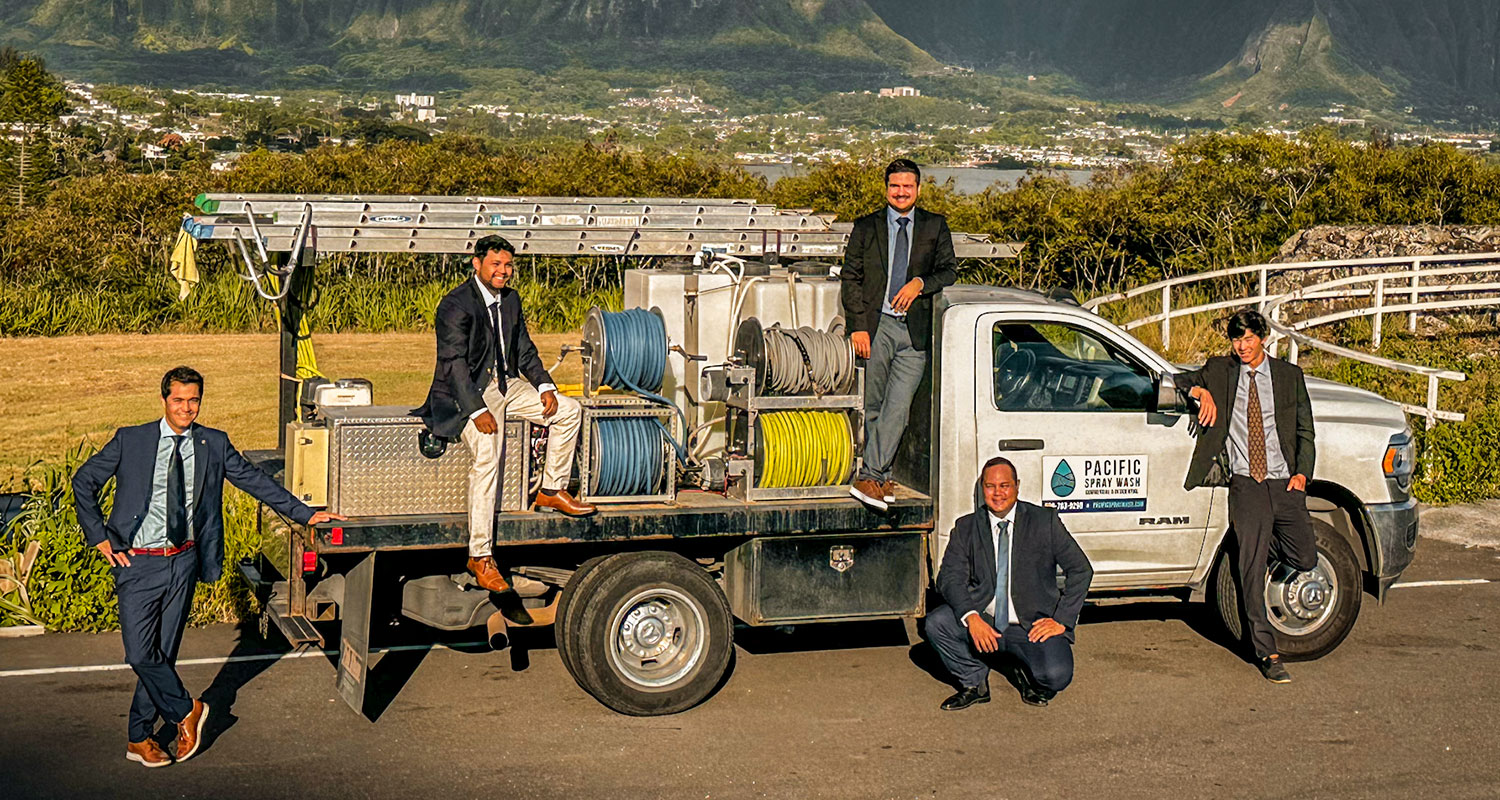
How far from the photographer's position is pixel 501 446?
7.82 meters

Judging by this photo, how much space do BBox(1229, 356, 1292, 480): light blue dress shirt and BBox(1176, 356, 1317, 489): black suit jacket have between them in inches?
1.0

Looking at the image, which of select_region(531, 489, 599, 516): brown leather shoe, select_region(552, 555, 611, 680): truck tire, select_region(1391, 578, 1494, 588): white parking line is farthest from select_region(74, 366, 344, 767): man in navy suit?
select_region(1391, 578, 1494, 588): white parking line

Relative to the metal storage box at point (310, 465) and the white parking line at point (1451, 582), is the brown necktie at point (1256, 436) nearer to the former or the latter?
the white parking line at point (1451, 582)

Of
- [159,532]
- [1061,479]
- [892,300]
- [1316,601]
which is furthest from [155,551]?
[1316,601]

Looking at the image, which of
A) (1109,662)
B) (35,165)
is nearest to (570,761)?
(1109,662)

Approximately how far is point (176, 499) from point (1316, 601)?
5929 mm

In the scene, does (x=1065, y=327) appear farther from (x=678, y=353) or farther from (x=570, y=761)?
(x=570, y=761)

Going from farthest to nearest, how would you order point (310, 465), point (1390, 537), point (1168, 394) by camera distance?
1. point (1390, 537)
2. point (1168, 394)
3. point (310, 465)

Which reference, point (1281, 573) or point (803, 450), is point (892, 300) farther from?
point (1281, 573)

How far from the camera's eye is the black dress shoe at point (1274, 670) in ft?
28.8

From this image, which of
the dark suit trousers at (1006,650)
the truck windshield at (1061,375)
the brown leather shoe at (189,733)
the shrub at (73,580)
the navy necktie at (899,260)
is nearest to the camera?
the brown leather shoe at (189,733)

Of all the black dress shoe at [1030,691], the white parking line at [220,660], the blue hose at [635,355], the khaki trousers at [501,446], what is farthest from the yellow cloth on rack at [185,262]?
the black dress shoe at [1030,691]

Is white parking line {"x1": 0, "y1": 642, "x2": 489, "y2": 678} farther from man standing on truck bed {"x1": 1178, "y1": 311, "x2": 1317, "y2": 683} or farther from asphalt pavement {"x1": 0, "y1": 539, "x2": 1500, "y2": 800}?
man standing on truck bed {"x1": 1178, "y1": 311, "x2": 1317, "y2": 683}

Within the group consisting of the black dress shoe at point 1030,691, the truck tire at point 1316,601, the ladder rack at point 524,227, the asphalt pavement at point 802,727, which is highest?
the ladder rack at point 524,227
